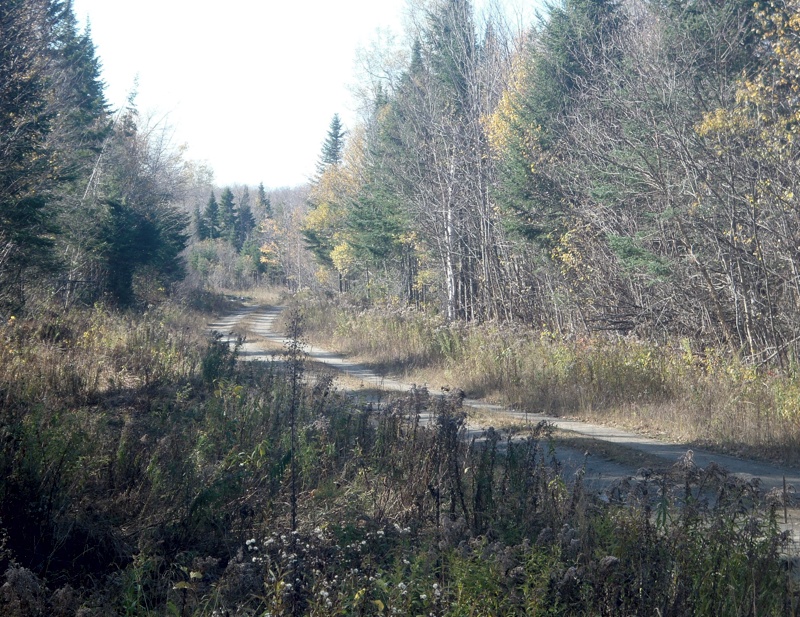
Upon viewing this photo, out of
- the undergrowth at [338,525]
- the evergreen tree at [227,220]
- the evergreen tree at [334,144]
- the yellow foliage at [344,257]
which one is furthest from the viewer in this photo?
the evergreen tree at [227,220]

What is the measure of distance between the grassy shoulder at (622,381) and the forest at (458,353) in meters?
0.06

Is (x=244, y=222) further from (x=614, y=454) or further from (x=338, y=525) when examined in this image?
(x=338, y=525)

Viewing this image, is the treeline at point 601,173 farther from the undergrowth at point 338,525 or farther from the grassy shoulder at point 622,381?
the undergrowth at point 338,525

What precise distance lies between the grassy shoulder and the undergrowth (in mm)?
3339

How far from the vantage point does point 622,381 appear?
12.4 m

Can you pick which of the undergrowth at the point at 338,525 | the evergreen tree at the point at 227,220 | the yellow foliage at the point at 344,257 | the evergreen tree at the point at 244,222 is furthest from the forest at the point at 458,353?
the evergreen tree at the point at 244,222

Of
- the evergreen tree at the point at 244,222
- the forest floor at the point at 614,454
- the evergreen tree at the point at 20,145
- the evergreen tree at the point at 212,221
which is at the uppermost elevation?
the evergreen tree at the point at 244,222

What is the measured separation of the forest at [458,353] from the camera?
4.32m

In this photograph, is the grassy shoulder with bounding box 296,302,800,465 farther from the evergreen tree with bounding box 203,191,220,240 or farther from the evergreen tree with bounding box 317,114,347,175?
the evergreen tree with bounding box 203,191,220,240

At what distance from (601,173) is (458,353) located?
16.7 feet

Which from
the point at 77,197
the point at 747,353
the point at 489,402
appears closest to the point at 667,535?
the point at 489,402

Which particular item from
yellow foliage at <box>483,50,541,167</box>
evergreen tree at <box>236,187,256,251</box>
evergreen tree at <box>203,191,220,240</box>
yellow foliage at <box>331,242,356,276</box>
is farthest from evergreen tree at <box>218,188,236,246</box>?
yellow foliage at <box>483,50,541,167</box>

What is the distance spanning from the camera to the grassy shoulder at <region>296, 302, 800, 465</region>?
9.74 meters

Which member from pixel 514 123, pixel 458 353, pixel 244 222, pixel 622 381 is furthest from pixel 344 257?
pixel 244 222
